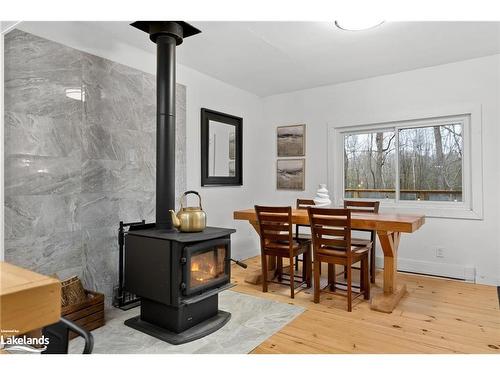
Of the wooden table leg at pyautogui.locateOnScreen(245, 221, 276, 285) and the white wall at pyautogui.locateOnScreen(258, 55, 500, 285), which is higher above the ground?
the white wall at pyautogui.locateOnScreen(258, 55, 500, 285)

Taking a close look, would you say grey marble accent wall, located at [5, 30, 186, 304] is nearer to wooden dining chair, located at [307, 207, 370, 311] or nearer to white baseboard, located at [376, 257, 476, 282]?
wooden dining chair, located at [307, 207, 370, 311]

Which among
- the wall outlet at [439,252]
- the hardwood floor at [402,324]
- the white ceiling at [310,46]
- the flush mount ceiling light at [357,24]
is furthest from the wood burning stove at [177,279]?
the wall outlet at [439,252]

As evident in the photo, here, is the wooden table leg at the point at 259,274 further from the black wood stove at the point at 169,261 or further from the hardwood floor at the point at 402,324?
the black wood stove at the point at 169,261

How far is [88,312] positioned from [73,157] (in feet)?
3.99

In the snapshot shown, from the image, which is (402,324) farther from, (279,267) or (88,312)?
(88,312)

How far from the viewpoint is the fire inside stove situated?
7.47 feet

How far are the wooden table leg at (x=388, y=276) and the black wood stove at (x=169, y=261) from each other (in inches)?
52.3

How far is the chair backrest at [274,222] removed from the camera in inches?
120

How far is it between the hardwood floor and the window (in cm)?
121

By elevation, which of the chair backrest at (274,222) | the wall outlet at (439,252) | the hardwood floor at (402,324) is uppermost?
the chair backrest at (274,222)

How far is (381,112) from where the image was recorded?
4168 millimetres

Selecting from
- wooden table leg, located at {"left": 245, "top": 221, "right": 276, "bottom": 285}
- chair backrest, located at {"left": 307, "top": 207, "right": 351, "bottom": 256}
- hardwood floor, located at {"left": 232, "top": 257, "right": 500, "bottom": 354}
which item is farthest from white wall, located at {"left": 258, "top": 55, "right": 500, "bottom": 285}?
chair backrest, located at {"left": 307, "top": 207, "right": 351, "bottom": 256}

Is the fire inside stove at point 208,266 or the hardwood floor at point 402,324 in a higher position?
the fire inside stove at point 208,266

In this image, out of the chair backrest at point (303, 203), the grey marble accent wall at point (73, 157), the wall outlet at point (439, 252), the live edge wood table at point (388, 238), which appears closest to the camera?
the grey marble accent wall at point (73, 157)
